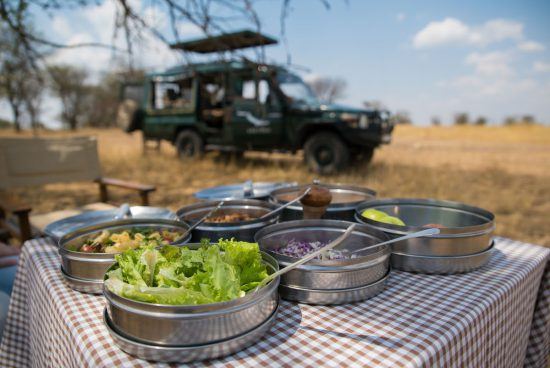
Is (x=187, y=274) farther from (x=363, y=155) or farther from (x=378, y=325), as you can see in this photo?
(x=363, y=155)

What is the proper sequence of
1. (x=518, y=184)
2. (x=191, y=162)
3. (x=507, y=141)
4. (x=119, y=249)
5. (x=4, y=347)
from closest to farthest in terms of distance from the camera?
(x=119, y=249), (x=4, y=347), (x=518, y=184), (x=191, y=162), (x=507, y=141)

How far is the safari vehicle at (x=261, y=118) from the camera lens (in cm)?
748

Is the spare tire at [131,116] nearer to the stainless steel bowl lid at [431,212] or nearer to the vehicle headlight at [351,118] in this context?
the vehicle headlight at [351,118]

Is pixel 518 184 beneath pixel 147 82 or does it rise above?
beneath

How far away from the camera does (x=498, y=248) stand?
65.7 inches

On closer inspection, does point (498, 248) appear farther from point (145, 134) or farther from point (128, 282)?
point (145, 134)

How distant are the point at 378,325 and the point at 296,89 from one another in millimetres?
7504

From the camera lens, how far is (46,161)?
466 cm

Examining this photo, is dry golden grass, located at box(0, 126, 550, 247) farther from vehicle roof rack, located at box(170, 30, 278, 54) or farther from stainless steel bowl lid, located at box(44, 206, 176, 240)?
stainless steel bowl lid, located at box(44, 206, 176, 240)

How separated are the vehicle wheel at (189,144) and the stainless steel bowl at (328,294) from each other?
8564 mm

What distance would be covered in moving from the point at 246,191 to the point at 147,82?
899 cm

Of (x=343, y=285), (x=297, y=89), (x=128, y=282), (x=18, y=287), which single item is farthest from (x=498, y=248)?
(x=297, y=89)

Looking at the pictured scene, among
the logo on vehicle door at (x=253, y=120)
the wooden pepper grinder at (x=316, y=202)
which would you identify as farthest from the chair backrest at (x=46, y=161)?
the wooden pepper grinder at (x=316, y=202)

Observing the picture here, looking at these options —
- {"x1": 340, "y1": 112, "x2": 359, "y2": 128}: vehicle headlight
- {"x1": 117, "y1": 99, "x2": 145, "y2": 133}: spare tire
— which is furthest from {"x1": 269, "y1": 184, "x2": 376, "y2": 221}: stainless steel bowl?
{"x1": 117, "y1": 99, "x2": 145, "y2": 133}: spare tire
